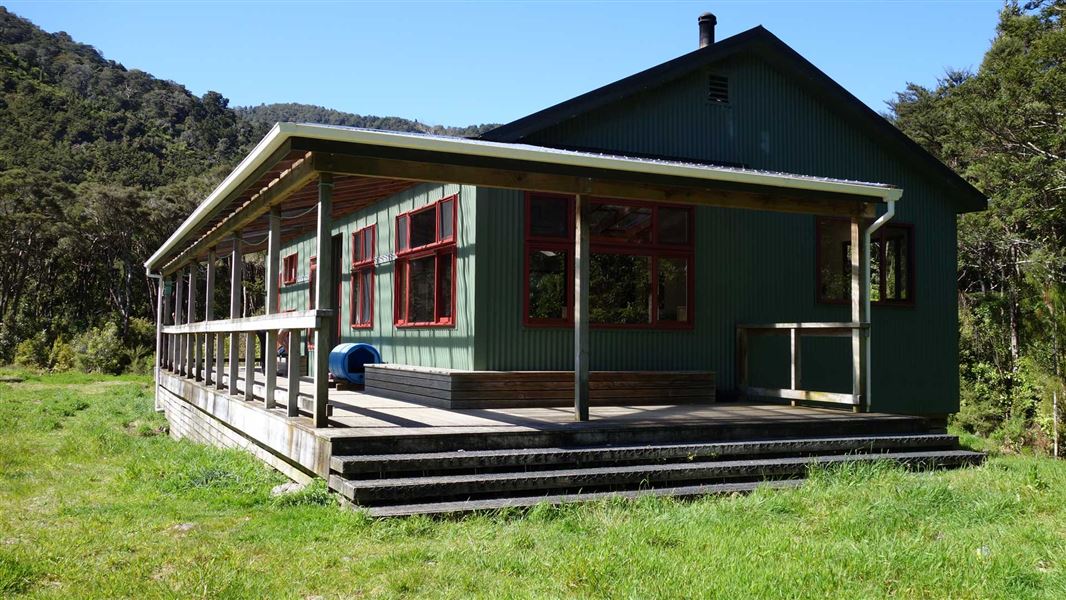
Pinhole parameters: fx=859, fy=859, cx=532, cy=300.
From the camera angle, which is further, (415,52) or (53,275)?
(53,275)

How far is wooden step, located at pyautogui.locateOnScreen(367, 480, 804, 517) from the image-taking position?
214 inches

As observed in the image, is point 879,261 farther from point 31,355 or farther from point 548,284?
point 31,355

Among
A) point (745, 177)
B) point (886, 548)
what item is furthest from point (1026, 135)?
point (886, 548)

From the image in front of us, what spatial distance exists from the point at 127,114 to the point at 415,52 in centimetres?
4182

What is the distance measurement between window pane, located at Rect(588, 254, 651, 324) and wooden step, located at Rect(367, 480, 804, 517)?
3688 mm

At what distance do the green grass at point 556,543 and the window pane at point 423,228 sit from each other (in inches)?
165

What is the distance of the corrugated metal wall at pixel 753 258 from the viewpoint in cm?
958

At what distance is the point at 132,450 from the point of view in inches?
397

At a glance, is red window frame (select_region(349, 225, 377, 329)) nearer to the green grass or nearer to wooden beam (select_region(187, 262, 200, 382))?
wooden beam (select_region(187, 262, 200, 382))

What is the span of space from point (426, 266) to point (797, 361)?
4.61m

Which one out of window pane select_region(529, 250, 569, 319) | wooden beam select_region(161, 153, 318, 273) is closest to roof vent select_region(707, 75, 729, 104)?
window pane select_region(529, 250, 569, 319)

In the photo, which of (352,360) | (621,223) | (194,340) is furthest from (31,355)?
(621,223)

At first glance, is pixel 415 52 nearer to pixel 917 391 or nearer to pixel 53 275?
pixel 917 391

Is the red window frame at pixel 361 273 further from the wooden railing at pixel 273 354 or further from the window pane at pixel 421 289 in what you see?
the wooden railing at pixel 273 354
